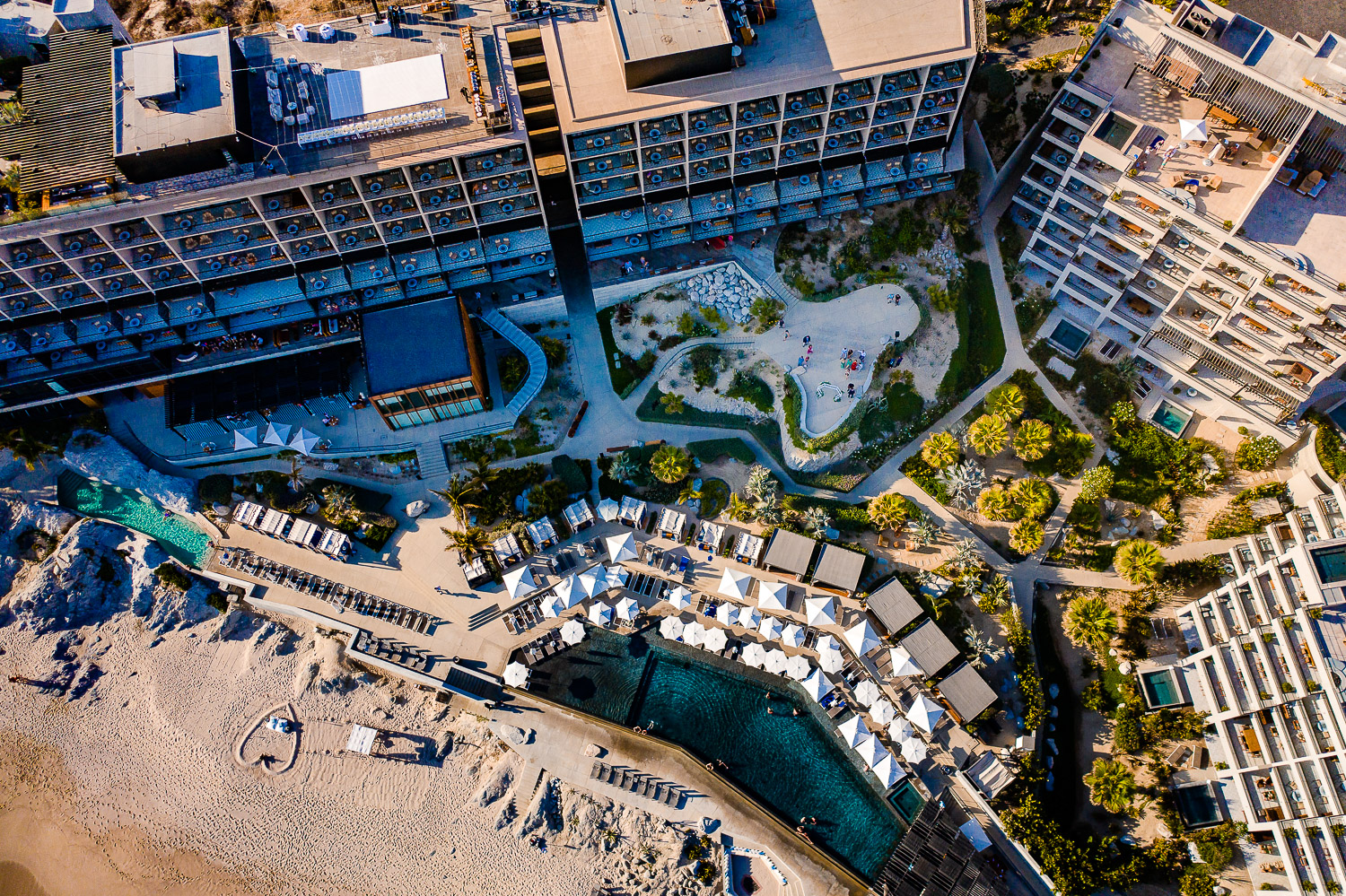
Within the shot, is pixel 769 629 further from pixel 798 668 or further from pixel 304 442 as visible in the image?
pixel 304 442

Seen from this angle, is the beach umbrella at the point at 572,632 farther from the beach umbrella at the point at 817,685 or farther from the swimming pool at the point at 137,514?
the swimming pool at the point at 137,514

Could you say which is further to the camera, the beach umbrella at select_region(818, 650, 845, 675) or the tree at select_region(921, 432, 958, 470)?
the tree at select_region(921, 432, 958, 470)

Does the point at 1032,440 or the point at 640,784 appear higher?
the point at 1032,440

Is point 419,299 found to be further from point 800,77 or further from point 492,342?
point 800,77

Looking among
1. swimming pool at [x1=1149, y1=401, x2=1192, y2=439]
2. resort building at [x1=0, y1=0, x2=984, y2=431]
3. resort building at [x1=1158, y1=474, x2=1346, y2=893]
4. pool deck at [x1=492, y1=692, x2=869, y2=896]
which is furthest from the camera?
swimming pool at [x1=1149, y1=401, x2=1192, y2=439]

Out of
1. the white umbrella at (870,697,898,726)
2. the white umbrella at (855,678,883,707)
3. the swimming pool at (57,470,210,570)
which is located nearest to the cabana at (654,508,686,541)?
the white umbrella at (855,678,883,707)

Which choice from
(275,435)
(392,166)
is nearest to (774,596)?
(275,435)

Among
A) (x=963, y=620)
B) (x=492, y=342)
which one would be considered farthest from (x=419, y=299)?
(x=963, y=620)

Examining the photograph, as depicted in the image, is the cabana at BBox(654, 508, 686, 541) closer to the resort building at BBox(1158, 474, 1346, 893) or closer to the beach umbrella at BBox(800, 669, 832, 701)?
the beach umbrella at BBox(800, 669, 832, 701)
